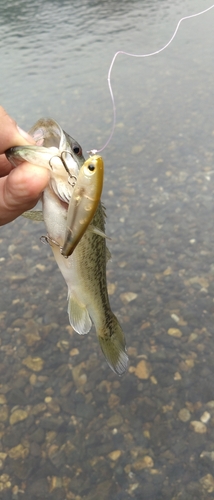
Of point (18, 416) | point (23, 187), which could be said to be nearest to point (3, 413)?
point (18, 416)

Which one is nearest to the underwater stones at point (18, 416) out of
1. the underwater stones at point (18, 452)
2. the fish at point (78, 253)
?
the underwater stones at point (18, 452)

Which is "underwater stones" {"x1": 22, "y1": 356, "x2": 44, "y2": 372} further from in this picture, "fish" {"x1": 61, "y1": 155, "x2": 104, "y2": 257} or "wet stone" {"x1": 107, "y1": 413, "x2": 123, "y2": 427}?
"fish" {"x1": 61, "y1": 155, "x2": 104, "y2": 257}

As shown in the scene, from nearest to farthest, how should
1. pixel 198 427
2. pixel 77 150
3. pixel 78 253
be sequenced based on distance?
pixel 77 150, pixel 78 253, pixel 198 427

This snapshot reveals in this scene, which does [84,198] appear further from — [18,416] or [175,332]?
[175,332]

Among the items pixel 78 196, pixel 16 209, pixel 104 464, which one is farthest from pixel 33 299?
pixel 78 196

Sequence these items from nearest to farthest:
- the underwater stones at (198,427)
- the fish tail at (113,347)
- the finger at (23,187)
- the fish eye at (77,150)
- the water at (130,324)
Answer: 1. the finger at (23,187)
2. the fish eye at (77,150)
3. the fish tail at (113,347)
4. the water at (130,324)
5. the underwater stones at (198,427)

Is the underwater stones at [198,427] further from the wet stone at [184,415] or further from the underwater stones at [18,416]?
the underwater stones at [18,416]

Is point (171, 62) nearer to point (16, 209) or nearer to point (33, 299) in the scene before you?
point (33, 299)
